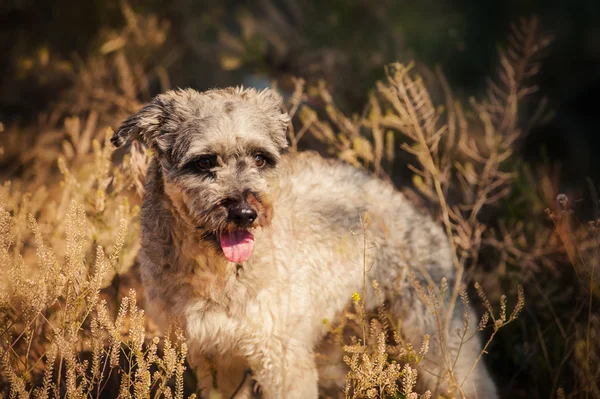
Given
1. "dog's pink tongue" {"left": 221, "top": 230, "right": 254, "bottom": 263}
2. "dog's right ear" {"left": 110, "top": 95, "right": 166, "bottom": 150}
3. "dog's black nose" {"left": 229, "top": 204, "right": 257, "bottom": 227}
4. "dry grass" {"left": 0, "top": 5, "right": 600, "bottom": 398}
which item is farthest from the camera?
"dog's right ear" {"left": 110, "top": 95, "right": 166, "bottom": 150}

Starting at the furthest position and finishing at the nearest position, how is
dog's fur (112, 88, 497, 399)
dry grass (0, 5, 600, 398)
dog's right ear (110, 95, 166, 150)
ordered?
dog's right ear (110, 95, 166, 150) < dog's fur (112, 88, 497, 399) < dry grass (0, 5, 600, 398)

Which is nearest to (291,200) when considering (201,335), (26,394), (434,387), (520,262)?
(201,335)

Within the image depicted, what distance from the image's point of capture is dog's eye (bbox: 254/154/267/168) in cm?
409

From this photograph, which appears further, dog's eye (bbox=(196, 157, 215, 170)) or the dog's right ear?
the dog's right ear

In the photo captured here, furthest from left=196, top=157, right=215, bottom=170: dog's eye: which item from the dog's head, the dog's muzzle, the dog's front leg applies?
the dog's front leg

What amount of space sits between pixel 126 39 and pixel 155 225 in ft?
19.1

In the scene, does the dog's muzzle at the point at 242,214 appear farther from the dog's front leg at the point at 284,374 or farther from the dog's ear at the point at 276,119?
the dog's front leg at the point at 284,374

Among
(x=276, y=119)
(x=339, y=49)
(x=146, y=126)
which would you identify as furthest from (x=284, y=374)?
→ (x=339, y=49)

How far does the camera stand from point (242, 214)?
365 cm

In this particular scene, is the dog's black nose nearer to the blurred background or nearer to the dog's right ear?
the dog's right ear

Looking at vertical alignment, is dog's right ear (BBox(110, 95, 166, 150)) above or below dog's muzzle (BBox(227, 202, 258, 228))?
above

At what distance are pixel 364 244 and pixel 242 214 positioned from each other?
76 cm

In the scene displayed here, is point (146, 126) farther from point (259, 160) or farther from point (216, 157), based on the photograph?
point (259, 160)

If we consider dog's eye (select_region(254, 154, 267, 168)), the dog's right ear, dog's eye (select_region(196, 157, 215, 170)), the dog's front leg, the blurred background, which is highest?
the blurred background
